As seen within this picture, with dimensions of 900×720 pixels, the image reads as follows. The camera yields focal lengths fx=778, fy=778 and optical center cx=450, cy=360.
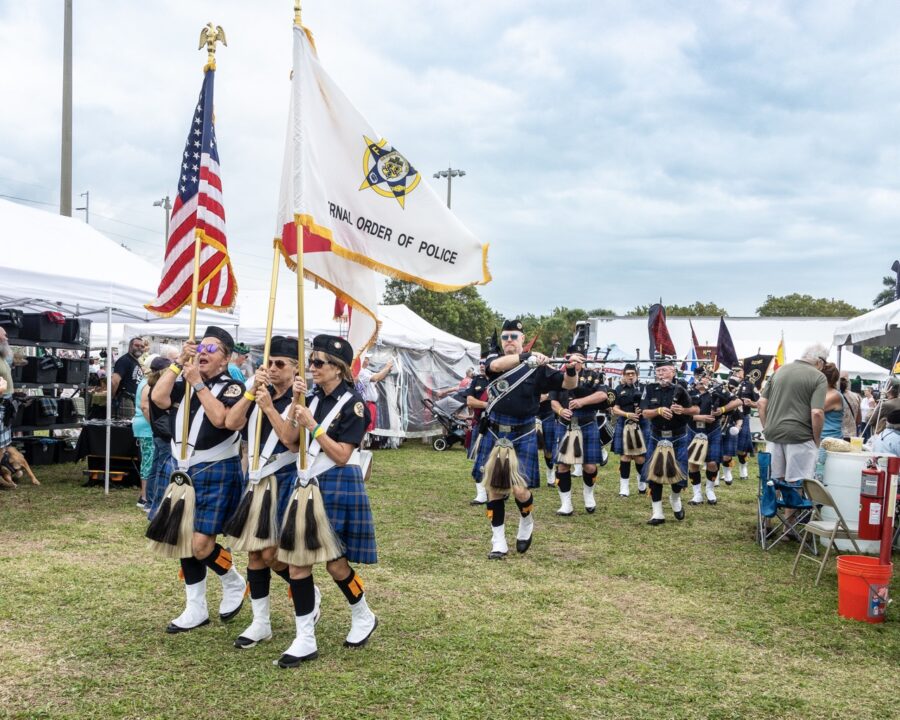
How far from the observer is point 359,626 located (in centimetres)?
450

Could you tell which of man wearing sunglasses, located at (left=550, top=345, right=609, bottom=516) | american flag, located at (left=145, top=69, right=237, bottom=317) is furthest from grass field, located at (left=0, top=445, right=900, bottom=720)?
american flag, located at (left=145, top=69, right=237, bottom=317)

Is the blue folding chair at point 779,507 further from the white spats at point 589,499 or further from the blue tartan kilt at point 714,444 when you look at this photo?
the blue tartan kilt at point 714,444

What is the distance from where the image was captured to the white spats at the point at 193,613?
4688 millimetres

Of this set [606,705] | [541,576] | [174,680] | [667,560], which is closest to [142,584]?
[174,680]

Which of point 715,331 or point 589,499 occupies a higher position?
point 715,331

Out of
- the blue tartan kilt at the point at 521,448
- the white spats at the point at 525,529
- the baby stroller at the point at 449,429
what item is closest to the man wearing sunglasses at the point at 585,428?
the white spats at the point at 525,529

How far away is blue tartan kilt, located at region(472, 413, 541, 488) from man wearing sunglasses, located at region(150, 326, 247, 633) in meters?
2.86

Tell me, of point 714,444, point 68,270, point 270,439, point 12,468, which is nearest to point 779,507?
point 714,444

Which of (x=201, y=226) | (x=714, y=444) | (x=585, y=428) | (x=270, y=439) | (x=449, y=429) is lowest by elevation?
(x=449, y=429)

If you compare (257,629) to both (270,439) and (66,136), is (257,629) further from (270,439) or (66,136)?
(66,136)

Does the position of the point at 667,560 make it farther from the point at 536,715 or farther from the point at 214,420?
the point at 214,420

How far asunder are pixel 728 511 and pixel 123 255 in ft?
29.8

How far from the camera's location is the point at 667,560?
7.12 metres

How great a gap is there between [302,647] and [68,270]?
23.8 ft
